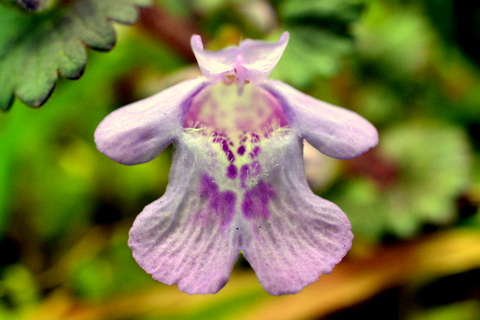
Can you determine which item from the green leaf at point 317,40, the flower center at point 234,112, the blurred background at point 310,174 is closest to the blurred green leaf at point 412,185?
the blurred background at point 310,174

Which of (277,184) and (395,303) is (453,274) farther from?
(277,184)

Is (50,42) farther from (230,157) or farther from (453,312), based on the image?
(453,312)

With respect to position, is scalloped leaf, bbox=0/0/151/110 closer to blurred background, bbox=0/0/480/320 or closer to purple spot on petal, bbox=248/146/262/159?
blurred background, bbox=0/0/480/320

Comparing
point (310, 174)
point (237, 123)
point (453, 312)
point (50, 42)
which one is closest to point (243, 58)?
point (237, 123)

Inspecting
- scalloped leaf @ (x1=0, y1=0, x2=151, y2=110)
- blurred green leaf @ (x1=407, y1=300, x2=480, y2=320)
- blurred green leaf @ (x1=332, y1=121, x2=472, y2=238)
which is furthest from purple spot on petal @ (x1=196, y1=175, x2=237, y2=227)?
blurred green leaf @ (x1=407, y1=300, x2=480, y2=320)

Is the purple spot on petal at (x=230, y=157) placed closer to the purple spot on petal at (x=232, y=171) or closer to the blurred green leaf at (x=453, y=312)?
the purple spot on petal at (x=232, y=171)
